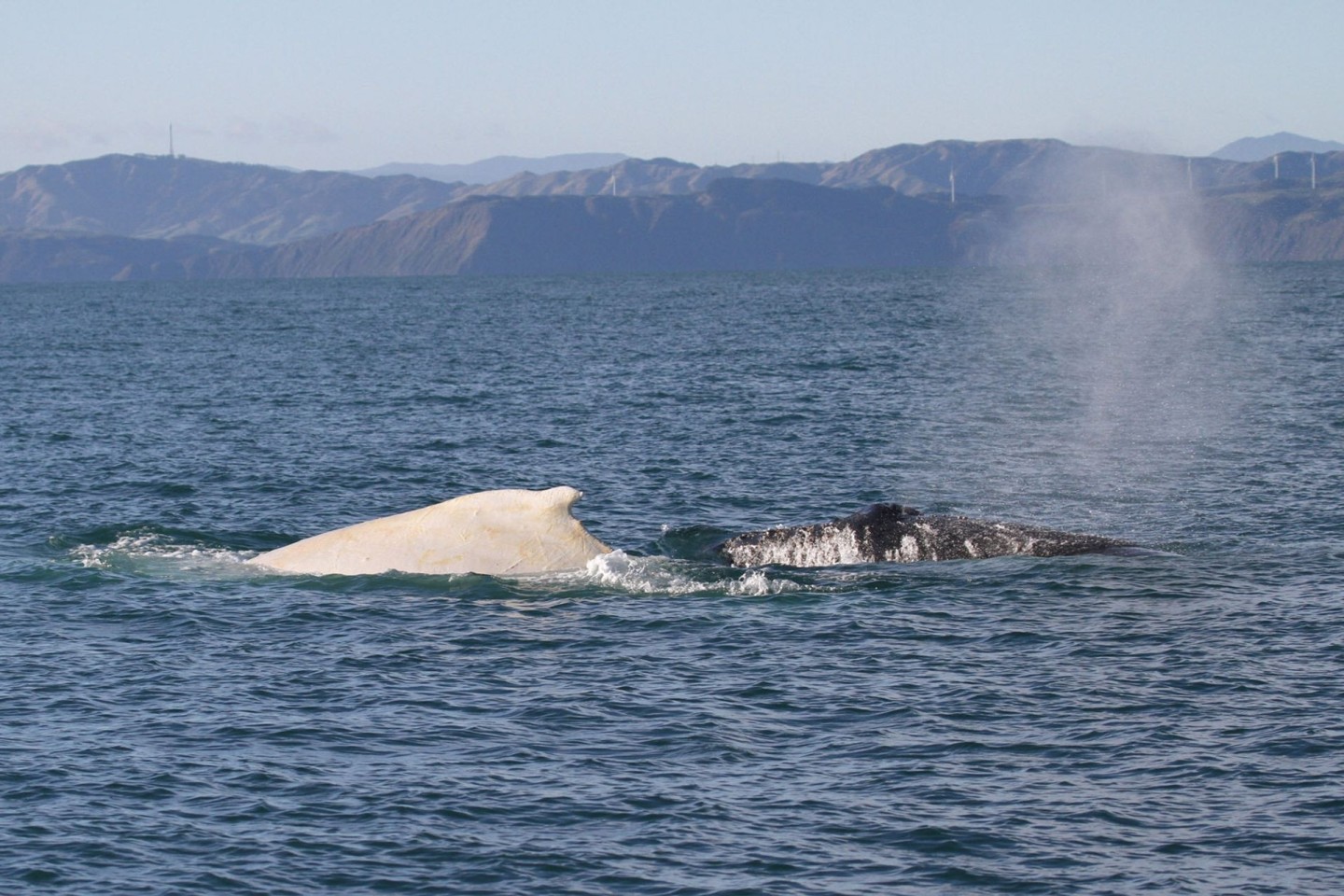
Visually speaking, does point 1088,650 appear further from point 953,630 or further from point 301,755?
point 301,755

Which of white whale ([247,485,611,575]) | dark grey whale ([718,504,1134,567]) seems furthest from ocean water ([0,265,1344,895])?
dark grey whale ([718,504,1134,567])

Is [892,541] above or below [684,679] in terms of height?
above

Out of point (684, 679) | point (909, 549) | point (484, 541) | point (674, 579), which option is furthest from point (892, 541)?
point (684, 679)

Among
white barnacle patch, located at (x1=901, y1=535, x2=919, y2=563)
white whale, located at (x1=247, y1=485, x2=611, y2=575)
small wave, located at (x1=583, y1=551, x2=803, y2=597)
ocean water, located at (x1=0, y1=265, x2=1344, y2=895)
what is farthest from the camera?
white barnacle patch, located at (x1=901, y1=535, x2=919, y2=563)

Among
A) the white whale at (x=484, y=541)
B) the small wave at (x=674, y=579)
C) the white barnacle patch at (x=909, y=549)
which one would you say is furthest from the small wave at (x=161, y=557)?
the white barnacle patch at (x=909, y=549)

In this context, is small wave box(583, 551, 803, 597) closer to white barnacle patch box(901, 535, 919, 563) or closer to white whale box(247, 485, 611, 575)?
white whale box(247, 485, 611, 575)

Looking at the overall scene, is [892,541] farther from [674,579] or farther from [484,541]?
[484,541]

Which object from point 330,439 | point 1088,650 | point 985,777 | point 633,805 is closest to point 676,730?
point 633,805

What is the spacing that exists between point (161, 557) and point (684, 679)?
46.2ft

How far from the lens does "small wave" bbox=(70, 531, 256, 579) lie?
1205 inches

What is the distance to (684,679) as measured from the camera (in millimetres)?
22797

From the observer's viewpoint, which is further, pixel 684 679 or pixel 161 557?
pixel 161 557

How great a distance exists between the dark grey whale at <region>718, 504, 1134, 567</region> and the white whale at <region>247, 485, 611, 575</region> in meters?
3.49

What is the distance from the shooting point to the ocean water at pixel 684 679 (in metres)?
16.8
